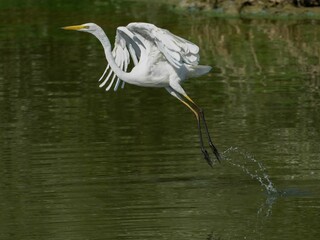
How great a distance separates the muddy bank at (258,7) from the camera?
29.9 meters

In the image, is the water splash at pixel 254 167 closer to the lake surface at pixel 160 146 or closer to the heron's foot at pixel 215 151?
the lake surface at pixel 160 146

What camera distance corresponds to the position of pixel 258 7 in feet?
101

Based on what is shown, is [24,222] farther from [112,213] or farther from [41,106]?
[41,106]

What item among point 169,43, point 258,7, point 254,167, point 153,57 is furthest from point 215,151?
point 258,7

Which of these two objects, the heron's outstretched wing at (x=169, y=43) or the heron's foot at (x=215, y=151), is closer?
the heron's outstretched wing at (x=169, y=43)

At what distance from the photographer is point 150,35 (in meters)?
14.5

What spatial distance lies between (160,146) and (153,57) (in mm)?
1813

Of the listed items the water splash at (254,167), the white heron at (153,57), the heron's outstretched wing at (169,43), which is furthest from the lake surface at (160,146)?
the heron's outstretched wing at (169,43)

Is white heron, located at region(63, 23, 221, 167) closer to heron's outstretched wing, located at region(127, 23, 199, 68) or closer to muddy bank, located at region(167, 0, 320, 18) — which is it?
heron's outstretched wing, located at region(127, 23, 199, 68)

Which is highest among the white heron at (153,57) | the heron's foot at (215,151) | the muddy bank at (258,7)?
the white heron at (153,57)

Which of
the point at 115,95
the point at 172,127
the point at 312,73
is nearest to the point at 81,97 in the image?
the point at 115,95

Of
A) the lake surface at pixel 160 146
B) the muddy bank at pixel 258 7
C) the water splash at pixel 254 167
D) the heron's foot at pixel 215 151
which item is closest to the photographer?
the lake surface at pixel 160 146

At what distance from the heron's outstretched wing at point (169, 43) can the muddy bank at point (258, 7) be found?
50.7ft

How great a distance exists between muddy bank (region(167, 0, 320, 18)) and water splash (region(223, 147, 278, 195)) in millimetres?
14122
